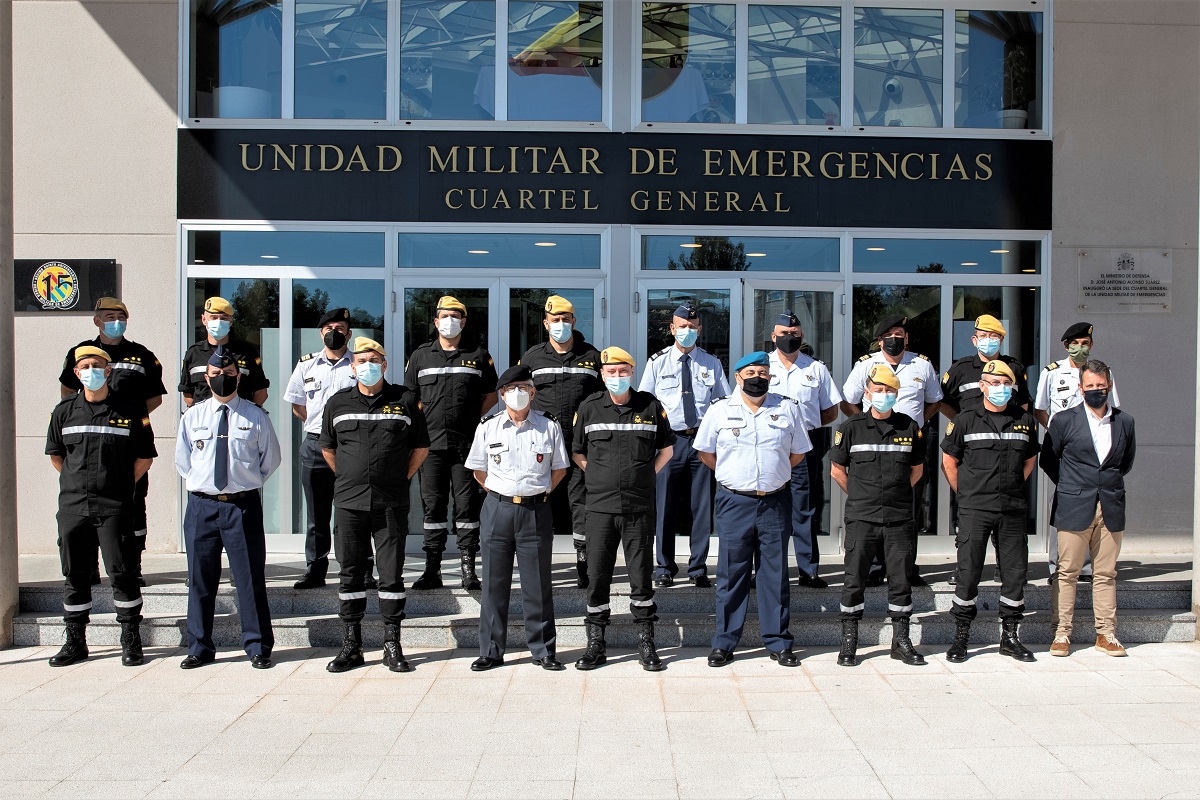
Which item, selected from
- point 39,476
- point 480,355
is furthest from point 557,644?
point 39,476

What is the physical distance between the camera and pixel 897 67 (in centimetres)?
953

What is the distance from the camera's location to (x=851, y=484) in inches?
270

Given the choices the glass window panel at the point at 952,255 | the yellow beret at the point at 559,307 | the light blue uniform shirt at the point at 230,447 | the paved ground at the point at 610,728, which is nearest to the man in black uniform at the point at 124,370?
the light blue uniform shirt at the point at 230,447

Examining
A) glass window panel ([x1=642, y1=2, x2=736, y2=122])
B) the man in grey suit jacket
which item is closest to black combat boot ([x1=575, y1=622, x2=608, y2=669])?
the man in grey suit jacket

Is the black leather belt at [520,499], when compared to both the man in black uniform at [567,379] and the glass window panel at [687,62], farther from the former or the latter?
the glass window panel at [687,62]

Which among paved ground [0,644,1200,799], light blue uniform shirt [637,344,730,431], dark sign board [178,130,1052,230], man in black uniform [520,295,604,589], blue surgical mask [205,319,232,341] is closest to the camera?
paved ground [0,644,1200,799]

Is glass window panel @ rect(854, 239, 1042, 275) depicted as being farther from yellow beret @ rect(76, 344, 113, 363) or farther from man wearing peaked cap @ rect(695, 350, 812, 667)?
yellow beret @ rect(76, 344, 113, 363)

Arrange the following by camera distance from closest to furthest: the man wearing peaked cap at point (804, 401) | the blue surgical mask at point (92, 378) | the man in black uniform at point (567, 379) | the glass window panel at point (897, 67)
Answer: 1. the blue surgical mask at point (92, 378)
2. the man in black uniform at point (567, 379)
3. the man wearing peaked cap at point (804, 401)
4. the glass window panel at point (897, 67)

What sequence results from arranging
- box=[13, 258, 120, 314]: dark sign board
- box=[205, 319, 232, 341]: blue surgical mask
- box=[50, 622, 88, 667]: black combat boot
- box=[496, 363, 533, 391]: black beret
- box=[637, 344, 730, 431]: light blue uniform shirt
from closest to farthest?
box=[496, 363, 533, 391]: black beret < box=[50, 622, 88, 667]: black combat boot < box=[205, 319, 232, 341]: blue surgical mask < box=[637, 344, 730, 431]: light blue uniform shirt < box=[13, 258, 120, 314]: dark sign board

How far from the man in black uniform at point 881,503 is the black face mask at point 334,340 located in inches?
145

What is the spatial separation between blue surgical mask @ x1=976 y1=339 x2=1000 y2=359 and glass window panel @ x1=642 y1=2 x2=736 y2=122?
10.7 feet

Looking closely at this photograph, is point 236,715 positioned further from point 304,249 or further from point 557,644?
point 304,249

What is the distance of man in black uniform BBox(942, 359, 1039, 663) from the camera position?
6812mm

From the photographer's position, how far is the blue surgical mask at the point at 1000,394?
22.2ft
